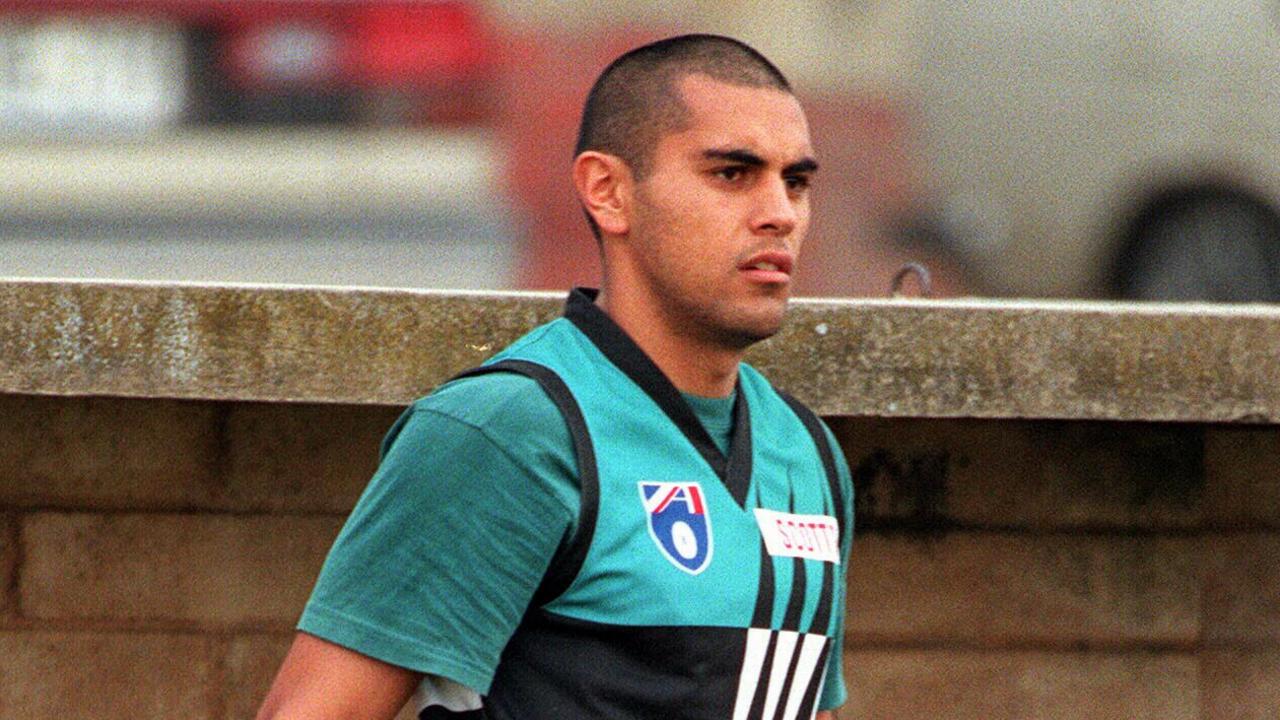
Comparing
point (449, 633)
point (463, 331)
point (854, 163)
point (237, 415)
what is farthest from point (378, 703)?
point (854, 163)

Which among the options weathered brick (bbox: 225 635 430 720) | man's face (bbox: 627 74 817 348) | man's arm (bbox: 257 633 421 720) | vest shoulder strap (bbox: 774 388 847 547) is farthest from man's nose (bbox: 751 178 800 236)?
weathered brick (bbox: 225 635 430 720)

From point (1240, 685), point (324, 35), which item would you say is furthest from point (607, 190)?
point (324, 35)

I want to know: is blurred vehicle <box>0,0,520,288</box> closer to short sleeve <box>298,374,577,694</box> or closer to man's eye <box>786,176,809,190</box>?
man's eye <box>786,176,809,190</box>

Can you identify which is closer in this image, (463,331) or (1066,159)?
(463,331)

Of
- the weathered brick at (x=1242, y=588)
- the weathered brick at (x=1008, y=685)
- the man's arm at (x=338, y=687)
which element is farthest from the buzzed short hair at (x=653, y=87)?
the weathered brick at (x=1242, y=588)

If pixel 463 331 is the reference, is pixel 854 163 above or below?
below

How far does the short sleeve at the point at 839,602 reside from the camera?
2930 millimetres

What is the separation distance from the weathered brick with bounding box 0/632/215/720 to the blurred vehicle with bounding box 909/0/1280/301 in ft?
15.3

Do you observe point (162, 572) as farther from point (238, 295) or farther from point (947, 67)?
point (947, 67)

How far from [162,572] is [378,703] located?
103 cm

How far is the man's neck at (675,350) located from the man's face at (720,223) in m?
0.01

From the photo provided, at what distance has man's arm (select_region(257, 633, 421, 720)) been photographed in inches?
101

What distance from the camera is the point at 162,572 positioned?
3.55 m

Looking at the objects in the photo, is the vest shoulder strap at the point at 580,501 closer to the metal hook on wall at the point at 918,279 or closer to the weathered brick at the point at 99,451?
the weathered brick at the point at 99,451
